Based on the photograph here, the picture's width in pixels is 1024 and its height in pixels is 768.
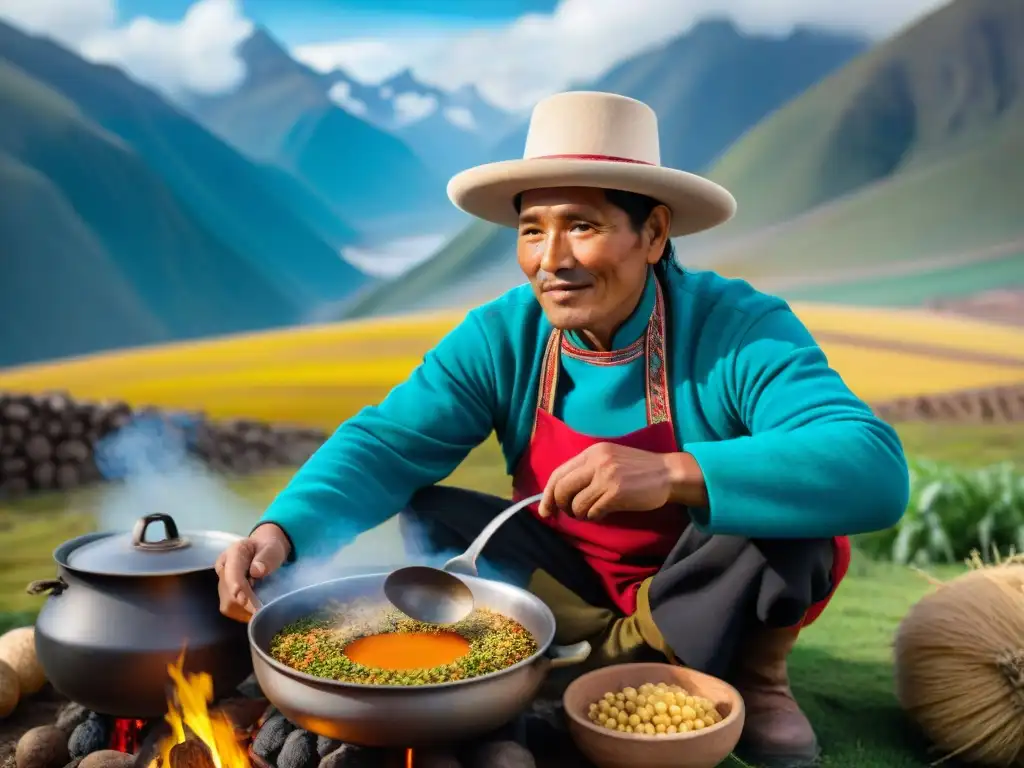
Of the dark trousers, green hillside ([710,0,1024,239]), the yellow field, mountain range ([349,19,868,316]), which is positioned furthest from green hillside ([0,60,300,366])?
the dark trousers

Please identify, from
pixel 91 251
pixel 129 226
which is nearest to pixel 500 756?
pixel 91 251

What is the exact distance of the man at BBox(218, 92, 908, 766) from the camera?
2.05m

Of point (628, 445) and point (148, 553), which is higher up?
point (628, 445)

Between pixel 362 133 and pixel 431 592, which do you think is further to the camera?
pixel 362 133

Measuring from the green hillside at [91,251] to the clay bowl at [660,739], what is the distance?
16.6ft

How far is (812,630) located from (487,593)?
1725mm

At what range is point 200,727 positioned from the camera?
190cm

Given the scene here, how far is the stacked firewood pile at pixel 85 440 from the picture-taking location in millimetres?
5586

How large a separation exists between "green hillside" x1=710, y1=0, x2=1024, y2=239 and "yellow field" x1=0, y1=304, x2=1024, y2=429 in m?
0.88

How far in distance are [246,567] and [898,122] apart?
6279 mm

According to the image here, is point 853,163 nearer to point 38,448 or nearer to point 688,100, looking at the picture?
point 688,100

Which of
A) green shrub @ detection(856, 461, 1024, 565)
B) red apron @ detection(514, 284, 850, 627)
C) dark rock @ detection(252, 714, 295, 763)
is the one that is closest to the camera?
dark rock @ detection(252, 714, 295, 763)

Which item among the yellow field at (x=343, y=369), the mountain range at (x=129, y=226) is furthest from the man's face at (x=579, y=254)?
the mountain range at (x=129, y=226)

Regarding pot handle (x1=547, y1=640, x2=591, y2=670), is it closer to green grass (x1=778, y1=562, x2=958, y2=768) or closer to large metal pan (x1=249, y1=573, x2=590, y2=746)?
large metal pan (x1=249, y1=573, x2=590, y2=746)
